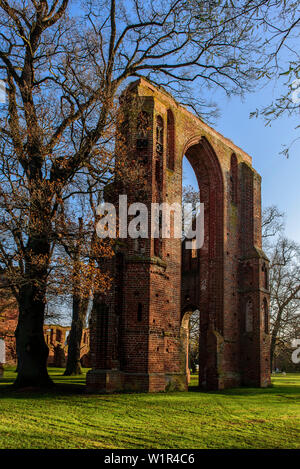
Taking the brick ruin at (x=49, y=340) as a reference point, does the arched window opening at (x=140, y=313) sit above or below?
above

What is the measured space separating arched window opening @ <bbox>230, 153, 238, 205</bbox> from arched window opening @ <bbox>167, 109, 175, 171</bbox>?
14.3ft

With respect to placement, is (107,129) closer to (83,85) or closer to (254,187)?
(83,85)

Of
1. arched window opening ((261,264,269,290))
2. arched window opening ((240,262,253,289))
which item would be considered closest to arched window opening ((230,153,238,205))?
arched window opening ((240,262,253,289))

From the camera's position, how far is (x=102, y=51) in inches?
528

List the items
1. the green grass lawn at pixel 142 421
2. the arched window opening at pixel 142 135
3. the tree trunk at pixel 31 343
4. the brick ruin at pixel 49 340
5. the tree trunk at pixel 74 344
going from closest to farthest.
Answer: the green grass lawn at pixel 142 421
the tree trunk at pixel 31 343
the arched window opening at pixel 142 135
the tree trunk at pixel 74 344
the brick ruin at pixel 49 340

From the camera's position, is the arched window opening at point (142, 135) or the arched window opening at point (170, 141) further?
the arched window opening at point (170, 141)

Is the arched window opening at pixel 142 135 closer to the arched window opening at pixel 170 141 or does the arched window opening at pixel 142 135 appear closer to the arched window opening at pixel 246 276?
the arched window opening at pixel 170 141

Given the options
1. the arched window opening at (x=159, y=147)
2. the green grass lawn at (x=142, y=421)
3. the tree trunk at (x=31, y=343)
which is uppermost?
the arched window opening at (x=159, y=147)

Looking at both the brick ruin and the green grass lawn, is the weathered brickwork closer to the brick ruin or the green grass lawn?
the green grass lawn

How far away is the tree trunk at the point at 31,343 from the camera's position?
1354 centimetres

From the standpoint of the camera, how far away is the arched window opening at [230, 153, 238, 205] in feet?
66.5

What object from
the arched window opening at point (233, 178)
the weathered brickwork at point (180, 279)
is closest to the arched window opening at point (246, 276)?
the weathered brickwork at point (180, 279)

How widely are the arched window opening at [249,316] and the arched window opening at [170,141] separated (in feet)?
22.0

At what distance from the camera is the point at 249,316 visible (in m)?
19.3
